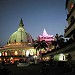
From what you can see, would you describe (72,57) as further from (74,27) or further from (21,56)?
(21,56)

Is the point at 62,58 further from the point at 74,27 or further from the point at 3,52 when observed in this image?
the point at 3,52

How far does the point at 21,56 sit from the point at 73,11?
121951 millimetres

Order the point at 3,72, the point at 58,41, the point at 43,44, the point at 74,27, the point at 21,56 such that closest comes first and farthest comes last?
the point at 3,72, the point at 74,27, the point at 58,41, the point at 43,44, the point at 21,56

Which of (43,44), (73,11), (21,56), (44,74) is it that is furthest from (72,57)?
(21,56)

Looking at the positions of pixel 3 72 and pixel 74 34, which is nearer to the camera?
pixel 3 72

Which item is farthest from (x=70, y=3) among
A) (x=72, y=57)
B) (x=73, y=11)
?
(x=72, y=57)

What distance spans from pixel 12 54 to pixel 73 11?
4989 inches

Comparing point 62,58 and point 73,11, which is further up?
point 73,11

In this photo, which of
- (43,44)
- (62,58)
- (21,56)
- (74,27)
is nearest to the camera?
(74,27)

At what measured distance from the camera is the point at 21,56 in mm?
182250

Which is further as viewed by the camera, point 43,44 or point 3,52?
point 3,52

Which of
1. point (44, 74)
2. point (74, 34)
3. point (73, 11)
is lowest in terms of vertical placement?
point (44, 74)

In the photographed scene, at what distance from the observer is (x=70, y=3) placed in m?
72.6

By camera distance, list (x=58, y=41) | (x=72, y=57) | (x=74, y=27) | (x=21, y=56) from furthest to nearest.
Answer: (x=21, y=56) < (x=58, y=41) < (x=74, y=27) < (x=72, y=57)
